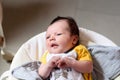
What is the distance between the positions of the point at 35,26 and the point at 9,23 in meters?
0.18

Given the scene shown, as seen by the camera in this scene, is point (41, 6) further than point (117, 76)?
Yes

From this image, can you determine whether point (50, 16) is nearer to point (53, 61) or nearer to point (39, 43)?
point (39, 43)

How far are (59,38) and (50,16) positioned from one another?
0.83 m

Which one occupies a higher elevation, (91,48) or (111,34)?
(91,48)

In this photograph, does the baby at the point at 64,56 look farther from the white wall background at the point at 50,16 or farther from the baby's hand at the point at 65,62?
the white wall background at the point at 50,16

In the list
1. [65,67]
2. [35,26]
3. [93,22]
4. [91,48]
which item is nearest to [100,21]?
[93,22]

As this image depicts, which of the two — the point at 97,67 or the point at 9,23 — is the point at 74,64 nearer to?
the point at 97,67

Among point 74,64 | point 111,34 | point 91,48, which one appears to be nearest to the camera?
point 74,64

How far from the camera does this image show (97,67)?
112cm

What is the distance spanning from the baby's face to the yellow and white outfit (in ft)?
0.08

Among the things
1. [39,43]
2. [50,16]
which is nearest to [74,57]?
[39,43]

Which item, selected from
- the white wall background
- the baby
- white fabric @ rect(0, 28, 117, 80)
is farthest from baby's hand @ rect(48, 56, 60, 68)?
the white wall background

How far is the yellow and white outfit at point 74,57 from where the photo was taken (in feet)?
3.35

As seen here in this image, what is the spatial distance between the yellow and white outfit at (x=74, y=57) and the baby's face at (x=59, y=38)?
0.9 inches
